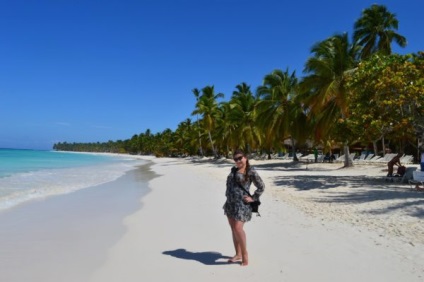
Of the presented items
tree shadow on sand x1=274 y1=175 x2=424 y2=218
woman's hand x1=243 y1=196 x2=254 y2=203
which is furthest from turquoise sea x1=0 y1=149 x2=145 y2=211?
tree shadow on sand x1=274 y1=175 x2=424 y2=218

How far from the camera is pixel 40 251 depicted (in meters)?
5.36

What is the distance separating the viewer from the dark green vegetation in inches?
491

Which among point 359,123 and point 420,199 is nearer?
point 420,199

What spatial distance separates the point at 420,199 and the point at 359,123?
16.3ft

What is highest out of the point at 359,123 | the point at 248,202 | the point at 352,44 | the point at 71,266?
the point at 352,44

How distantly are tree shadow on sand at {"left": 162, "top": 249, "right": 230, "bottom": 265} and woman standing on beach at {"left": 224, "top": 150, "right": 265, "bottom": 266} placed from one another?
41cm

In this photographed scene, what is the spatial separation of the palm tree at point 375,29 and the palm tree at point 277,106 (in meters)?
5.98

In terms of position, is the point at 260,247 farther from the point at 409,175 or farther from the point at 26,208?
the point at 409,175

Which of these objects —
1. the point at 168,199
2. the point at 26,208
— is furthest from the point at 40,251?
the point at 168,199

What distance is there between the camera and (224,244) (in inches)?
219

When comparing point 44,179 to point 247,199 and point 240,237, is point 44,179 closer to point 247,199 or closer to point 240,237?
point 240,237

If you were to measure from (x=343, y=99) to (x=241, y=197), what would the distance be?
1827cm

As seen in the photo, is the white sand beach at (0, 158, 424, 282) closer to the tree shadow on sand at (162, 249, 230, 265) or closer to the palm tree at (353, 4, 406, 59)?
the tree shadow on sand at (162, 249, 230, 265)

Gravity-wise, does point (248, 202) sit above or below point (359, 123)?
below
